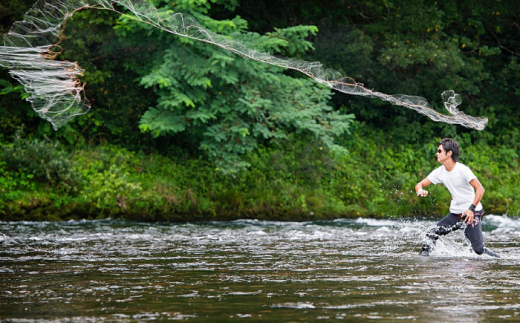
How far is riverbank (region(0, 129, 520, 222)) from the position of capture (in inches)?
784

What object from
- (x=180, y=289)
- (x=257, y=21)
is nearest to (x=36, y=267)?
(x=180, y=289)

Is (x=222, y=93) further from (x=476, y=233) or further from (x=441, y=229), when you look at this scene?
(x=476, y=233)

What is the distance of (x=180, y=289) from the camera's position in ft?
26.5

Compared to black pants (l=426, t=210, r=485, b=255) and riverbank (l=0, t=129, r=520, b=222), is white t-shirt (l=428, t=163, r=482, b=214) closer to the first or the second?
black pants (l=426, t=210, r=485, b=255)

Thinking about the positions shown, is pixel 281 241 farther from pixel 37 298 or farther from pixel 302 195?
pixel 302 195

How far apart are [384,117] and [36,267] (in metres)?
19.9

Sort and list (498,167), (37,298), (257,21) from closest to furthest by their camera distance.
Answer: (37,298) → (257,21) → (498,167)

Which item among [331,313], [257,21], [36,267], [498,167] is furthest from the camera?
[498,167]

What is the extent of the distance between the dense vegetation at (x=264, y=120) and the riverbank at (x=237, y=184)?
53mm

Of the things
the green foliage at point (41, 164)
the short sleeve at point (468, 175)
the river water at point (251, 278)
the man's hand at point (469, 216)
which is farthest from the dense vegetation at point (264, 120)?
the man's hand at point (469, 216)

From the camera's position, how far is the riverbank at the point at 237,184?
1991 cm

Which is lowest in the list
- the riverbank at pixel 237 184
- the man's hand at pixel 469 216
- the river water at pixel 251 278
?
the riverbank at pixel 237 184

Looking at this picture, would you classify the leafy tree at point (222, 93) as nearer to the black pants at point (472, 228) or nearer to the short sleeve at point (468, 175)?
the black pants at point (472, 228)

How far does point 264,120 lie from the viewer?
2189 cm
